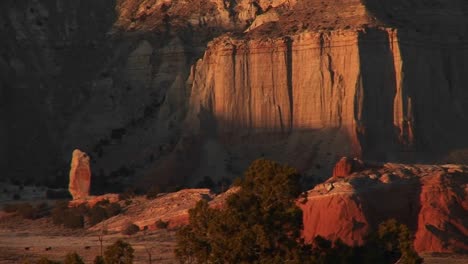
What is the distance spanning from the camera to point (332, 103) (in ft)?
305

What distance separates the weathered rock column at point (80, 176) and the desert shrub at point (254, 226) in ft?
86.9

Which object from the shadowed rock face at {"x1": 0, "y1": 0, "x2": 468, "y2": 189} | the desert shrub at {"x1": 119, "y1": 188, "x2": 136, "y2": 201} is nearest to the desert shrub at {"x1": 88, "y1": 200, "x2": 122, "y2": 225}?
the desert shrub at {"x1": 119, "y1": 188, "x2": 136, "y2": 201}

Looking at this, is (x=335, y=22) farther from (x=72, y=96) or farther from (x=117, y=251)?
(x=117, y=251)

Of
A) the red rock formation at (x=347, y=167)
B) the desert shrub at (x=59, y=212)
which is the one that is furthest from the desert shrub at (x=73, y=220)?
the red rock formation at (x=347, y=167)

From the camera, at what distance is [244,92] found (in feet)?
310

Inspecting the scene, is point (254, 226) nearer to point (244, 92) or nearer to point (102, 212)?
point (102, 212)

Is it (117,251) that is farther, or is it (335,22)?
(335,22)

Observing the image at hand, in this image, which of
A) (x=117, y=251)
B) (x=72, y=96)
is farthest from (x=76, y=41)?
(x=117, y=251)

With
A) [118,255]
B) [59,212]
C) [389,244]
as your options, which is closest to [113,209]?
[59,212]

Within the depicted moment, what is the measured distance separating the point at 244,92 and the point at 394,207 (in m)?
28.4

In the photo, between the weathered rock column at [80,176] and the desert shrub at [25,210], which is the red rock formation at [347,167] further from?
the weathered rock column at [80,176]

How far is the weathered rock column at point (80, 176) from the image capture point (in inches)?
3270

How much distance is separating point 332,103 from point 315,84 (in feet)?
4.13

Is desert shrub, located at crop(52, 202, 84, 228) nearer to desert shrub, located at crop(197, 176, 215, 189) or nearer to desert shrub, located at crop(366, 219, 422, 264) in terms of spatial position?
desert shrub, located at crop(197, 176, 215, 189)
